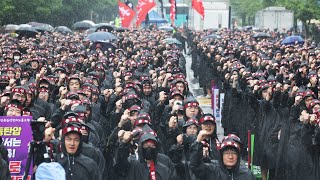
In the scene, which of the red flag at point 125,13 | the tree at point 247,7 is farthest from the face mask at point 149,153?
the tree at point 247,7

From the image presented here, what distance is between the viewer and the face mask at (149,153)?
380 inches

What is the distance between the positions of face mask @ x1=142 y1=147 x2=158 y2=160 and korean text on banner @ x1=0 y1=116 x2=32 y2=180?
1266 millimetres

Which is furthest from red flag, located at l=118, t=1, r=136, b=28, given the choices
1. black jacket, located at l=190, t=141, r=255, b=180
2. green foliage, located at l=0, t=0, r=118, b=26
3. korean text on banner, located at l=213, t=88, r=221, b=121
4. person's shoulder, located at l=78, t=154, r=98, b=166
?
person's shoulder, located at l=78, t=154, r=98, b=166

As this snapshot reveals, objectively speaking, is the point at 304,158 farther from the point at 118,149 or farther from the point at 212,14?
the point at 212,14

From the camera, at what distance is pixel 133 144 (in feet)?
33.9

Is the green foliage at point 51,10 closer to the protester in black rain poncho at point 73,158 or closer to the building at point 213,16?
the building at point 213,16

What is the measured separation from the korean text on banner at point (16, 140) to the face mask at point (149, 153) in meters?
1.27

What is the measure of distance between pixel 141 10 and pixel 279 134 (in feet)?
107

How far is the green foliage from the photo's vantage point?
171 ft

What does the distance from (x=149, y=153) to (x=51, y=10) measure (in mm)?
53294

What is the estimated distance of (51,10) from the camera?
62.1 meters

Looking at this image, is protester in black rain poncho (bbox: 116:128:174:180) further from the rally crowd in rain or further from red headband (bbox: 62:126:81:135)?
red headband (bbox: 62:126:81:135)

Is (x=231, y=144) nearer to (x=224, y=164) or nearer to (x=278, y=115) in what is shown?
(x=224, y=164)

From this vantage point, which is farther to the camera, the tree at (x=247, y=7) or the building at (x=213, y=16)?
the building at (x=213, y=16)
